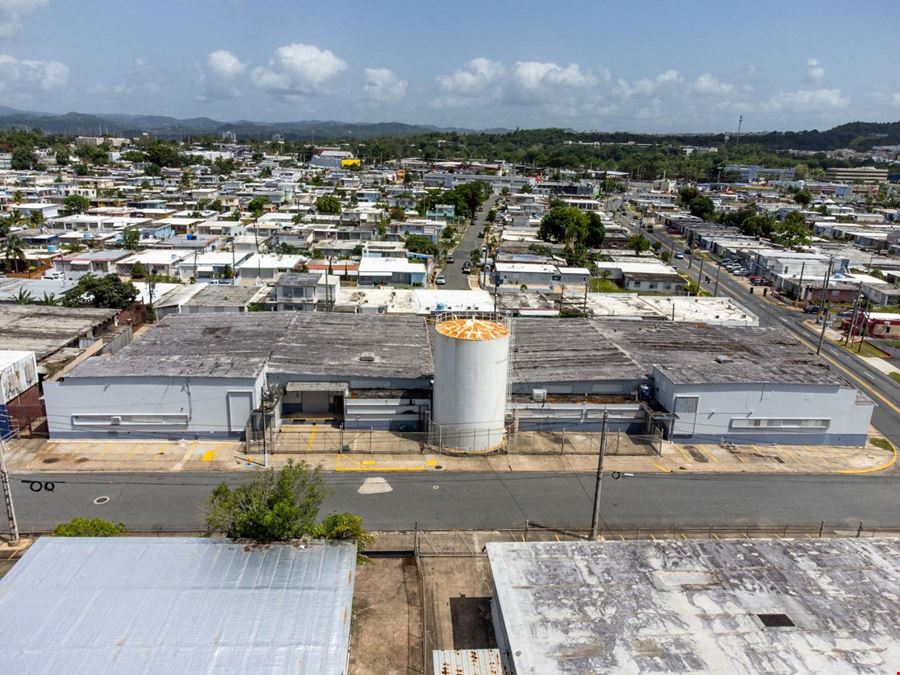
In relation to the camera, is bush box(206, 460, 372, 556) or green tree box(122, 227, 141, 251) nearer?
bush box(206, 460, 372, 556)

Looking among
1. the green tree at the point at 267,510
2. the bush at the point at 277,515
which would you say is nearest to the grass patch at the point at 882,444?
the bush at the point at 277,515

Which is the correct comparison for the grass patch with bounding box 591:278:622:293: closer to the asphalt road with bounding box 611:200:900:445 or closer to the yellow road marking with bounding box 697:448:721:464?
the asphalt road with bounding box 611:200:900:445

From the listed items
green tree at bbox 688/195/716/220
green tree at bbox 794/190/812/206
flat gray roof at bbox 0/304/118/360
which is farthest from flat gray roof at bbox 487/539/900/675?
green tree at bbox 794/190/812/206

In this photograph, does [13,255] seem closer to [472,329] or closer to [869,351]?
[472,329]

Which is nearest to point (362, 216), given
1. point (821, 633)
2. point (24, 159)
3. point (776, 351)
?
point (776, 351)

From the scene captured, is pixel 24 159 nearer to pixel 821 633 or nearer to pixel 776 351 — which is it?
pixel 776 351

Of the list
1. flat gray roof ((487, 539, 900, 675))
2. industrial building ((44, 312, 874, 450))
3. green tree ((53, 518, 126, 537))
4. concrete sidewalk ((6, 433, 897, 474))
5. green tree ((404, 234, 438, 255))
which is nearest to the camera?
flat gray roof ((487, 539, 900, 675))
